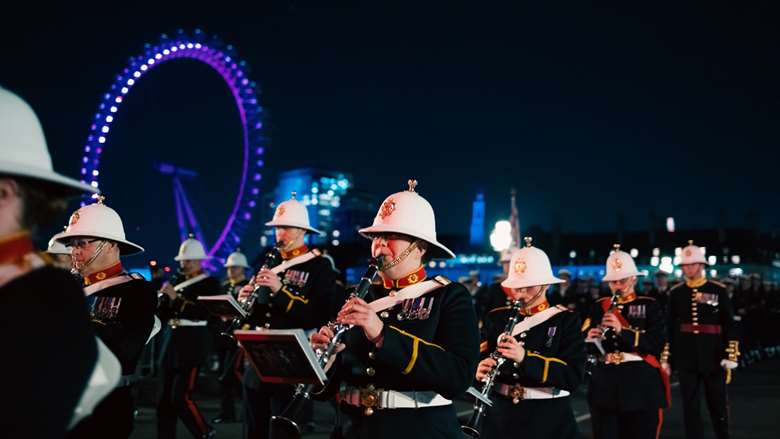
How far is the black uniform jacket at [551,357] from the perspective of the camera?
6.62 m

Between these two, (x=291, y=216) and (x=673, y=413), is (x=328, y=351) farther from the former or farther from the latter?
(x=673, y=413)

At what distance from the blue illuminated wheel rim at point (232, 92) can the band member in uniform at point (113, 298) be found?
72.2ft

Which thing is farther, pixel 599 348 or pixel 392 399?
pixel 599 348

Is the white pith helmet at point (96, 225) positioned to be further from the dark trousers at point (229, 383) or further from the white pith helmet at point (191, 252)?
the dark trousers at point (229, 383)

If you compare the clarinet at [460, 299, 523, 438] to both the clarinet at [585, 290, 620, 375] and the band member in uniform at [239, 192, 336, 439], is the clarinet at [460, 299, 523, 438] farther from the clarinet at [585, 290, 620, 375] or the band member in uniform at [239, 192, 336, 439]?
the band member in uniform at [239, 192, 336, 439]

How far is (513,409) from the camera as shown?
6.91 meters

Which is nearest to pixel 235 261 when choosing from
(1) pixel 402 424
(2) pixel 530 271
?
(2) pixel 530 271

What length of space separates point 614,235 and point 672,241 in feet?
48.2

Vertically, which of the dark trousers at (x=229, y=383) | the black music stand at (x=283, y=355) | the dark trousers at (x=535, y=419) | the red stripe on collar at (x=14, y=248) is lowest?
the dark trousers at (x=229, y=383)

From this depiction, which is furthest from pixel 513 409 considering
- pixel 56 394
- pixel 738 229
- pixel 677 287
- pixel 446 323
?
pixel 738 229

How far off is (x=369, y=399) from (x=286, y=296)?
11.8 feet

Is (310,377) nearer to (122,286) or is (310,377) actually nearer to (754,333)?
(122,286)

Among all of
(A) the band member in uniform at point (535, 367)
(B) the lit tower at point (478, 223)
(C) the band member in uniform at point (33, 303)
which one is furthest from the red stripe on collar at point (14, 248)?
(B) the lit tower at point (478, 223)

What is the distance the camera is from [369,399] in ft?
16.1
